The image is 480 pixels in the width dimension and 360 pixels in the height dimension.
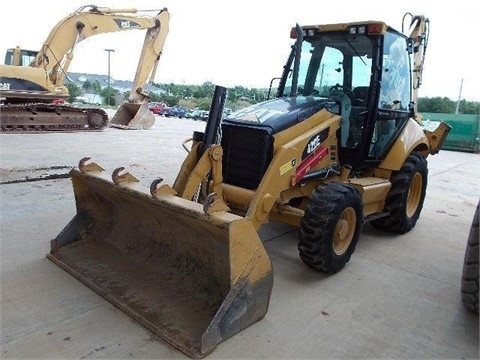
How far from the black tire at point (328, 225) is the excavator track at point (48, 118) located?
1216 cm

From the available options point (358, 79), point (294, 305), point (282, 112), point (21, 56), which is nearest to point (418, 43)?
point (358, 79)

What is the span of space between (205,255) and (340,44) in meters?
3.00

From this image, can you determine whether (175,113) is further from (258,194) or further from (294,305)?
(294,305)

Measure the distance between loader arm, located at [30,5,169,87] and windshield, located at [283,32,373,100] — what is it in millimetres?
11548

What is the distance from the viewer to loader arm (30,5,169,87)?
13.9m

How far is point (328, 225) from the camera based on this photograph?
351cm

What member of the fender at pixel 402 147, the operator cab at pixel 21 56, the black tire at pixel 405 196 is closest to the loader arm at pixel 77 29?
the operator cab at pixel 21 56

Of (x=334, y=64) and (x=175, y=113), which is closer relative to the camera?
(x=334, y=64)

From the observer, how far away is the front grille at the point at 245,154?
3719mm

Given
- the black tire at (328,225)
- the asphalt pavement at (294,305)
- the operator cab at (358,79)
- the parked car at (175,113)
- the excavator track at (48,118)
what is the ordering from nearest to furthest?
the asphalt pavement at (294,305), the black tire at (328,225), the operator cab at (358,79), the excavator track at (48,118), the parked car at (175,113)

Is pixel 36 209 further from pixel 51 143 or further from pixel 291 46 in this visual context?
pixel 51 143

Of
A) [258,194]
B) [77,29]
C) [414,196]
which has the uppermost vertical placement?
[77,29]

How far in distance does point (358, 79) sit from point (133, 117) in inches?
559

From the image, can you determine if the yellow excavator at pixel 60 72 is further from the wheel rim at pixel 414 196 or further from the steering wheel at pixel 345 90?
the wheel rim at pixel 414 196
